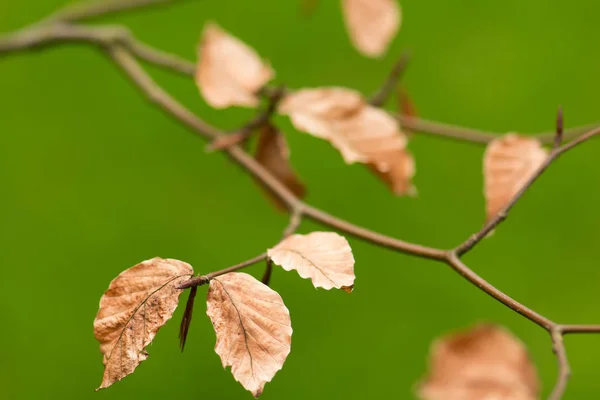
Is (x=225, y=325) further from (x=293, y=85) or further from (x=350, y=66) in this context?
(x=350, y=66)

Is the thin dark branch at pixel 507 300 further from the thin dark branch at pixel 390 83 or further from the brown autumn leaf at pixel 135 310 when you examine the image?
the thin dark branch at pixel 390 83

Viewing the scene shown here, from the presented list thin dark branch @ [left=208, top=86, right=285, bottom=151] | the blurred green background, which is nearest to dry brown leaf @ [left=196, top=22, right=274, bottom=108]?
thin dark branch @ [left=208, top=86, right=285, bottom=151]

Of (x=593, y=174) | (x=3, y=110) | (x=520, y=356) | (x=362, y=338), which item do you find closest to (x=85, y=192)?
(x=3, y=110)

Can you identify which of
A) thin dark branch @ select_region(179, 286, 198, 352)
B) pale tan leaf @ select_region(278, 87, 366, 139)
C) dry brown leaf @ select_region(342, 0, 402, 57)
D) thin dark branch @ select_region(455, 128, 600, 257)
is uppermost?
dry brown leaf @ select_region(342, 0, 402, 57)

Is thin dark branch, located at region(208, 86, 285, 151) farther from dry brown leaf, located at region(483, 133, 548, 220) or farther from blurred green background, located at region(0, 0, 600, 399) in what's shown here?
blurred green background, located at region(0, 0, 600, 399)

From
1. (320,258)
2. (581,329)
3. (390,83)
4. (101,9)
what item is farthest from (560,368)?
(101,9)

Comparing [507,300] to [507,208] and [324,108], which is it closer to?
[507,208]
